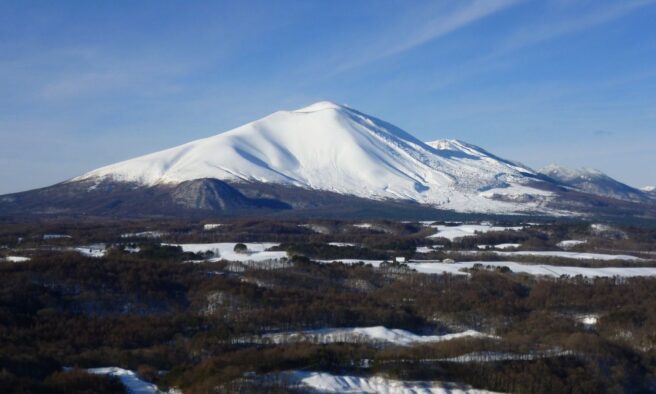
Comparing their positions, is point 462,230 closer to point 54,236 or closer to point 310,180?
point 54,236

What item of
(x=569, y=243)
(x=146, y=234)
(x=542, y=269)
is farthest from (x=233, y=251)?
(x=569, y=243)

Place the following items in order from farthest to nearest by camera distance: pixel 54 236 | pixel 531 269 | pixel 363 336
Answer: pixel 54 236
pixel 531 269
pixel 363 336

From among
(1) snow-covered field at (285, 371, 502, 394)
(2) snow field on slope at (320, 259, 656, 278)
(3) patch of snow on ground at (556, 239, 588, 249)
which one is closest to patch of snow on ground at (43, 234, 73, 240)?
(2) snow field on slope at (320, 259, 656, 278)

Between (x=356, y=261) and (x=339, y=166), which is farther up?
(x=339, y=166)

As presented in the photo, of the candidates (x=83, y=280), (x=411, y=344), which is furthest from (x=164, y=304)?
(x=411, y=344)

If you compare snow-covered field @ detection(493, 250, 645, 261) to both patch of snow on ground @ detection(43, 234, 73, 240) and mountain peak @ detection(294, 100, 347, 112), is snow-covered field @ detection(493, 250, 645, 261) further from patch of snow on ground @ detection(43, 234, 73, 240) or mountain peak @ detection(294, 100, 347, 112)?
mountain peak @ detection(294, 100, 347, 112)

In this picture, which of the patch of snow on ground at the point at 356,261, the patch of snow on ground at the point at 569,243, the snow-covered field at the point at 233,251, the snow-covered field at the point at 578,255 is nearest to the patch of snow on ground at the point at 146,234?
the snow-covered field at the point at 233,251

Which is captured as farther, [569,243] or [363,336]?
[569,243]

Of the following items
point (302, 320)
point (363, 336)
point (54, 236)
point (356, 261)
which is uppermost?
point (54, 236)

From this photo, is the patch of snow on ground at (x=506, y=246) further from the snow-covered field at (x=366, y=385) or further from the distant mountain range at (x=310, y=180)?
the snow-covered field at (x=366, y=385)
